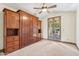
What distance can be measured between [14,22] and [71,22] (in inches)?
Answer: 107

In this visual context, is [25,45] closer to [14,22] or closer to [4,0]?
[14,22]

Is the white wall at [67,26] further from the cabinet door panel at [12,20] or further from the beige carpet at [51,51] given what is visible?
the cabinet door panel at [12,20]

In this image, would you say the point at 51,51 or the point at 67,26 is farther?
the point at 67,26

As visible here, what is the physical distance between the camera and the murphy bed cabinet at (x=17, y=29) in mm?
3413

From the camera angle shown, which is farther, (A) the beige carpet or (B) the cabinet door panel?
(B) the cabinet door panel

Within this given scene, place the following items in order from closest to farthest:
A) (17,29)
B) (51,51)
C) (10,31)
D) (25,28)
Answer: (51,51), (10,31), (17,29), (25,28)

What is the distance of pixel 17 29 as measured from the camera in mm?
4129

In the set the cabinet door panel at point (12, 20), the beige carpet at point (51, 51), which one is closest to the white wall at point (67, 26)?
the beige carpet at point (51, 51)

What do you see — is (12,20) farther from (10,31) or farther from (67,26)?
(67,26)

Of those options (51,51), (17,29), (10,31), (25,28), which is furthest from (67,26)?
(10,31)

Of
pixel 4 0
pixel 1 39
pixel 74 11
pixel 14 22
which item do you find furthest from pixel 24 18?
pixel 4 0

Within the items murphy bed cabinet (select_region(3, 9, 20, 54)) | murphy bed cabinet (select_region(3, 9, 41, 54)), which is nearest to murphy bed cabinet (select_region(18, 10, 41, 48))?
murphy bed cabinet (select_region(3, 9, 41, 54))

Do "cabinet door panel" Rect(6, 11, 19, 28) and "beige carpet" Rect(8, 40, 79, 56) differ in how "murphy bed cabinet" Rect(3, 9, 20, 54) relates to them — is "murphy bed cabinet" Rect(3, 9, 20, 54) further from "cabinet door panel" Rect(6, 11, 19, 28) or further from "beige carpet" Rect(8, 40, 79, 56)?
"beige carpet" Rect(8, 40, 79, 56)

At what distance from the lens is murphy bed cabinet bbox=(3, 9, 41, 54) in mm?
3413
